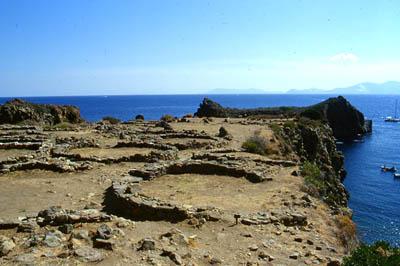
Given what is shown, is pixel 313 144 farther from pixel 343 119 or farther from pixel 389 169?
pixel 343 119

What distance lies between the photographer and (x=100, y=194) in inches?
627

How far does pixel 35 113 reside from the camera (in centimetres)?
5019

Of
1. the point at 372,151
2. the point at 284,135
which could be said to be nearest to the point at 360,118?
the point at 372,151

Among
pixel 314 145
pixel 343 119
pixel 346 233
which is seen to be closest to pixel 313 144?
pixel 314 145

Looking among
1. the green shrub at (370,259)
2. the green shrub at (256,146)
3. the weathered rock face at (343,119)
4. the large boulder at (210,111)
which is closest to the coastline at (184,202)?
the green shrub at (370,259)

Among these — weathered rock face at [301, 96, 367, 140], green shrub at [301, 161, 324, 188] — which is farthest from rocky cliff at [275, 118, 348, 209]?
weathered rock face at [301, 96, 367, 140]

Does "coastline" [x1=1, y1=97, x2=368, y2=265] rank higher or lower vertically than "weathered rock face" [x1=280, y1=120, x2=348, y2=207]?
higher

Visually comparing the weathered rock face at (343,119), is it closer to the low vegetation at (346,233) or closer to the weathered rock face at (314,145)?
the weathered rock face at (314,145)

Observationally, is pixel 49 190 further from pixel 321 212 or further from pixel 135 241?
pixel 321 212

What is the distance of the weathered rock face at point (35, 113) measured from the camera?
1881 inches

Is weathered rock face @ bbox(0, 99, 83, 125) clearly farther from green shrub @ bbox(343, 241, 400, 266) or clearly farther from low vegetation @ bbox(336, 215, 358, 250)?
green shrub @ bbox(343, 241, 400, 266)

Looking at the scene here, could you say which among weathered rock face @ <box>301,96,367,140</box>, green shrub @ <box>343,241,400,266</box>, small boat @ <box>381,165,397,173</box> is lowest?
small boat @ <box>381,165,397,173</box>

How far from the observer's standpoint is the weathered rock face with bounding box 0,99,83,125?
47781 millimetres

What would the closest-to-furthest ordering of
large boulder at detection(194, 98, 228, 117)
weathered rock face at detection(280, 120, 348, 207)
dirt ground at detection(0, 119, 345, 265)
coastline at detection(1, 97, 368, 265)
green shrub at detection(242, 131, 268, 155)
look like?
dirt ground at detection(0, 119, 345, 265), coastline at detection(1, 97, 368, 265), green shrub at detection(242, 131, 268, 155), weathered rock face at detection(280, 120, 348, 207), large boulder at detection(194, 98, 228, 117)
